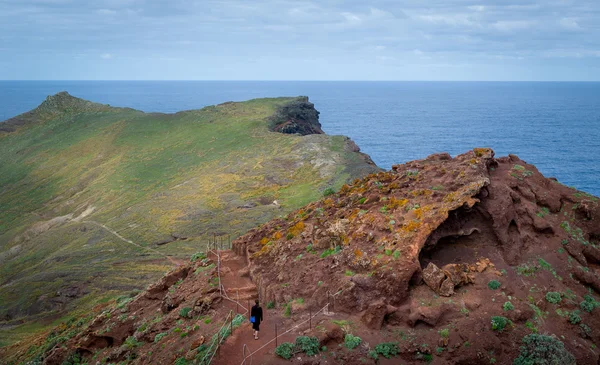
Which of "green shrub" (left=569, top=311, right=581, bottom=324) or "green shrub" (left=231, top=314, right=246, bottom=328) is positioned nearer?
"green shrub" (left=569, top=311, right=581, bottom=324)

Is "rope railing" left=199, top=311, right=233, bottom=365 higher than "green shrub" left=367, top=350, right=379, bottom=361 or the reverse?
the reverse

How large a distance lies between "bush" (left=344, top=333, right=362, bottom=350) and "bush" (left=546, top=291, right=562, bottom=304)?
7374mm

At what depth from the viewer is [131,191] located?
7288 cm

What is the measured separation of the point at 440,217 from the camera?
20.0 m

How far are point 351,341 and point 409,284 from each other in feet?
11.0

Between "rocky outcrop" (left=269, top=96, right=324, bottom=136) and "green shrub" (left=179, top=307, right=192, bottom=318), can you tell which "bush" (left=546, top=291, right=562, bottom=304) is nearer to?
"green shrub" (left=179, top=307, right=192, bottom=318)

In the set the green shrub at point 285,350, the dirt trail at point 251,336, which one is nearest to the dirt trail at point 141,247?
the dirt trail at point 251,336

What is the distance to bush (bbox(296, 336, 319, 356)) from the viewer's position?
54.7 feet

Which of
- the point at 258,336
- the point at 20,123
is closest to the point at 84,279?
the point at 258,336

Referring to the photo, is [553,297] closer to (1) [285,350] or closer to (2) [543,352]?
(2) [543,352]

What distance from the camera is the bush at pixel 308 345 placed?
54.7ft

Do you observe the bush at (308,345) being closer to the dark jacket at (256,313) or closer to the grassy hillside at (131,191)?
the dark jacket at (256,313)

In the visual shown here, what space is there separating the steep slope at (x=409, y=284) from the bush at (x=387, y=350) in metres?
0.05

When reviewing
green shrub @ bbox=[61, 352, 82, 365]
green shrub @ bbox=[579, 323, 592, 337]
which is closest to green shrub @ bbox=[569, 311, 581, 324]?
green shrub @ bbox=[579, 323, 592, 337]
